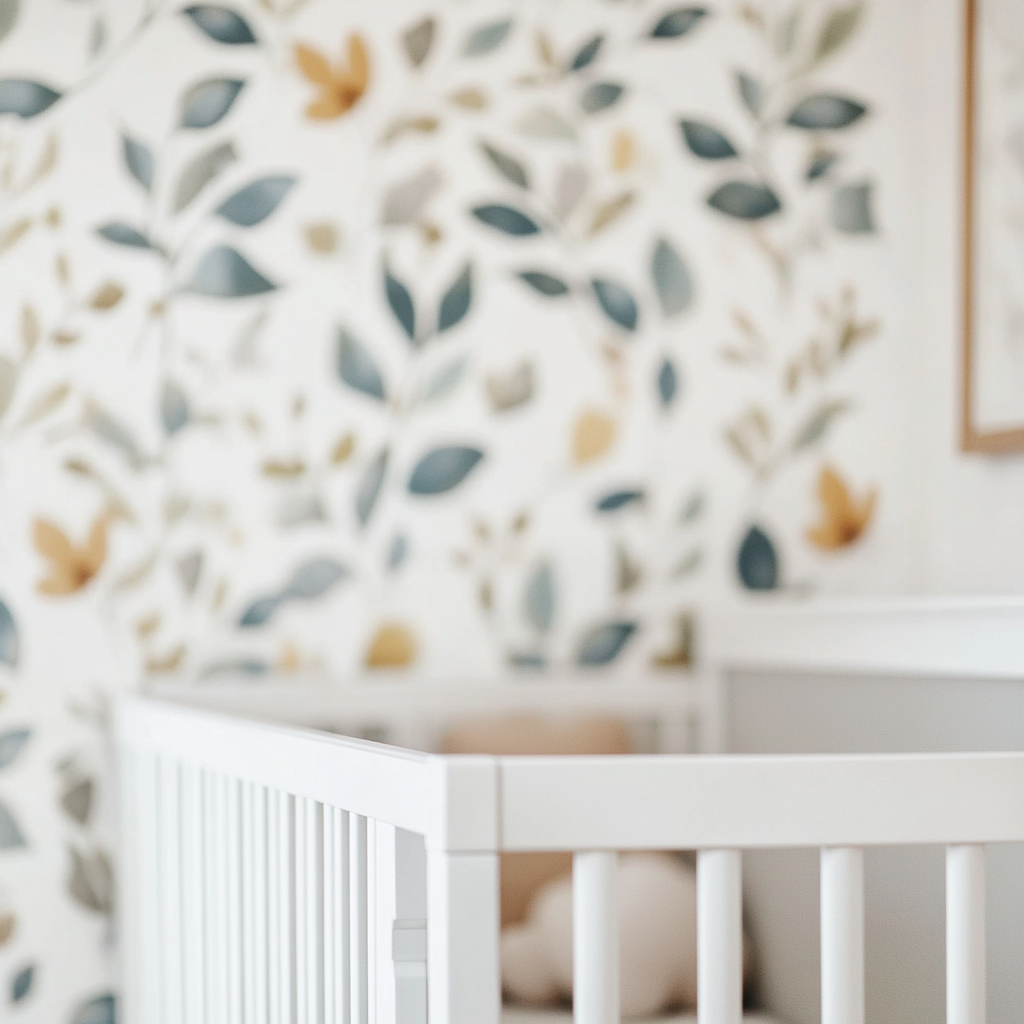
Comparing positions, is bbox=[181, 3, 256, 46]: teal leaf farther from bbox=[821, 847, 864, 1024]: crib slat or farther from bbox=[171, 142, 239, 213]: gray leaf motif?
bbox=[821, 847, 864, 1024]: crib slat

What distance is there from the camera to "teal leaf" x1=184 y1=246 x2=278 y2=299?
68.2 inches

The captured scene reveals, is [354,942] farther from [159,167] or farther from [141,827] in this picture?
[159,167]

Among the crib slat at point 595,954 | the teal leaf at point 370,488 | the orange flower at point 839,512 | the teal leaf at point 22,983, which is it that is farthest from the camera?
the orange flower at point 839,512

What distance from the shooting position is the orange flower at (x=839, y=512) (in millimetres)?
1867

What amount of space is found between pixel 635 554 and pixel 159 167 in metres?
0.85

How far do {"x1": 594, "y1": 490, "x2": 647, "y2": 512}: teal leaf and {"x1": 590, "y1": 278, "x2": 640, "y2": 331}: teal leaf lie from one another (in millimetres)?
236

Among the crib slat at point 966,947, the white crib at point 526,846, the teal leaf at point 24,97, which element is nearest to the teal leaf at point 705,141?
the teal leaf at point 24,97

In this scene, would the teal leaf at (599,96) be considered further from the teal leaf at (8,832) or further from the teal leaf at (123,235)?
the teal leaf at (8,832)

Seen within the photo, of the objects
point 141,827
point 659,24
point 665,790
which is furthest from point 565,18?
point 665,790

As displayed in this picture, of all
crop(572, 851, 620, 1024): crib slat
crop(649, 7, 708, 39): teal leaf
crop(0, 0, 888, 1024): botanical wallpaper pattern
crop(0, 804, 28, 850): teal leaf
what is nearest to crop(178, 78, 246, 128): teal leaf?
→ crop(0, 0, 888, 1024): botanical wallpaper pattern

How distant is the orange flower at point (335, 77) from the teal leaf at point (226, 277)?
0.23 metres

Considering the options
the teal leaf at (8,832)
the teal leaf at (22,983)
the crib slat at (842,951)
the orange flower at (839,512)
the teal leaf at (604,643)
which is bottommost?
the teal leaf at (22,983)

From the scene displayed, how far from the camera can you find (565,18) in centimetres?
183

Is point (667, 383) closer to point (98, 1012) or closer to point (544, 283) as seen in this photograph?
point (544, 283)
